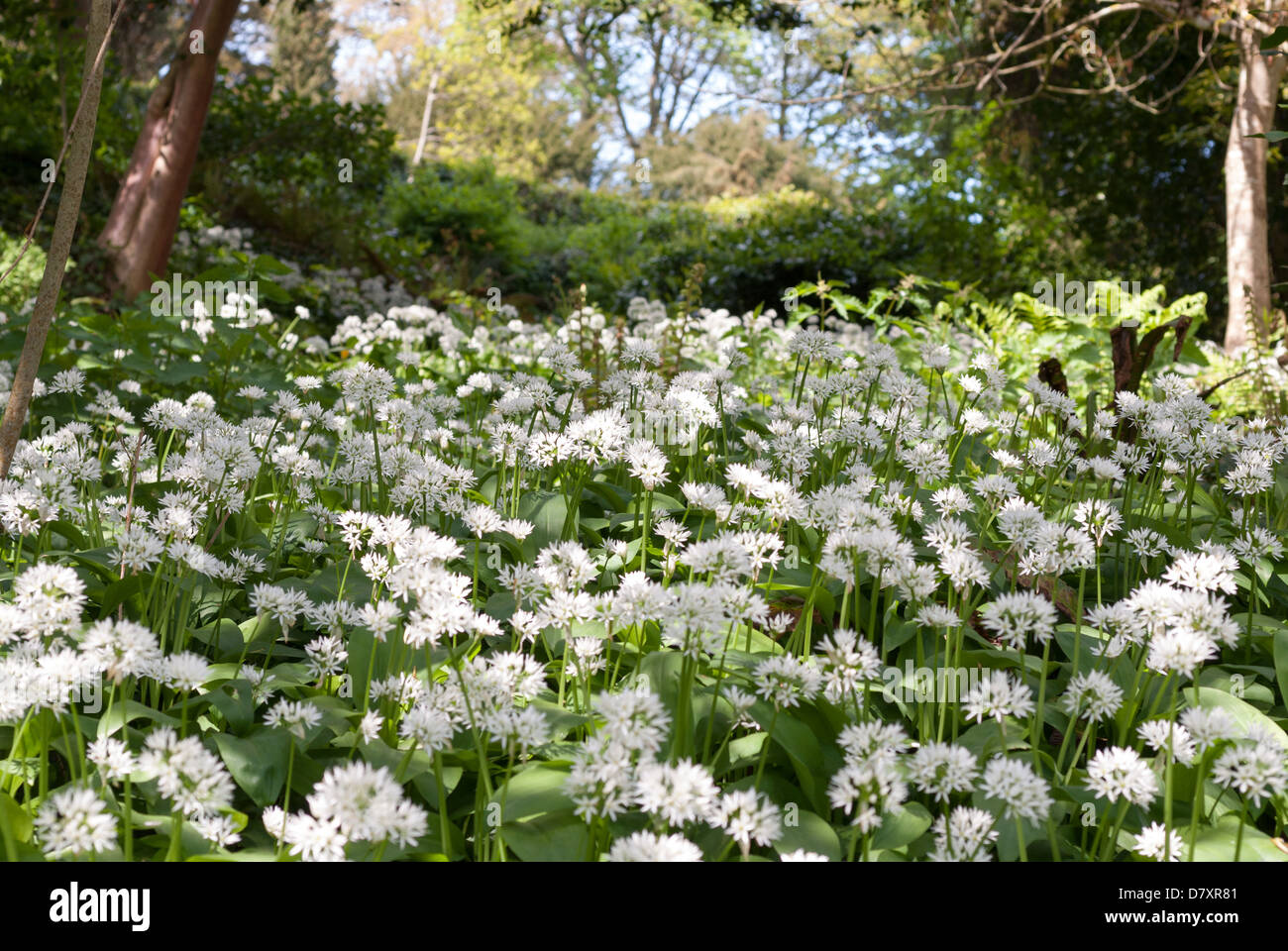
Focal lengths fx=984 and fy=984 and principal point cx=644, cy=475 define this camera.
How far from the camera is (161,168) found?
25.4ft

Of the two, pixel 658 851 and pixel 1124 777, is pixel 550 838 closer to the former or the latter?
pixel 658 851

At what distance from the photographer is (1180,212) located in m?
12.8

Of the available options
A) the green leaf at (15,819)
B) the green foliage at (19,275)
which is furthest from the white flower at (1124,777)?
the green foliage at (19,275)

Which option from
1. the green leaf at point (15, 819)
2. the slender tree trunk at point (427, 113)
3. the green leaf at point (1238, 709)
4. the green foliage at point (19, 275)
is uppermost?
the slender tree trunk at point (427, 113)

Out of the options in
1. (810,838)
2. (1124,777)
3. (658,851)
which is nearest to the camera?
(658,851)

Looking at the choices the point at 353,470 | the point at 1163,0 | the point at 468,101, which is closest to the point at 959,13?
the point at 1163,0

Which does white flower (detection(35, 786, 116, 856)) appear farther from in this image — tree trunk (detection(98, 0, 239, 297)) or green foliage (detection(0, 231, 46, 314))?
tree trunk (detection(98, 0, 239, 297))

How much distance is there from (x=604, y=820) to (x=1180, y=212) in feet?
45.6

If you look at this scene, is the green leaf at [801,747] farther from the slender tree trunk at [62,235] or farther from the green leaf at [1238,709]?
the slender tree trunk at [62,235]

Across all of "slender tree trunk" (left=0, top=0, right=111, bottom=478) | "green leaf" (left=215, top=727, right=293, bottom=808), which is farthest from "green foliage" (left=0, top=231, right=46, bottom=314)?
"green leaf" (left=215, top=727, right=293, bottom=808)

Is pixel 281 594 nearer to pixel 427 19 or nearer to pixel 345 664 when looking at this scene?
pixel 345 664

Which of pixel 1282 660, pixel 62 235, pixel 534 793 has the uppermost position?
pixel 62 235

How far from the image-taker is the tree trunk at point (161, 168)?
7.68 metres

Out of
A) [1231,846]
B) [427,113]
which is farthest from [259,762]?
[427,113]
